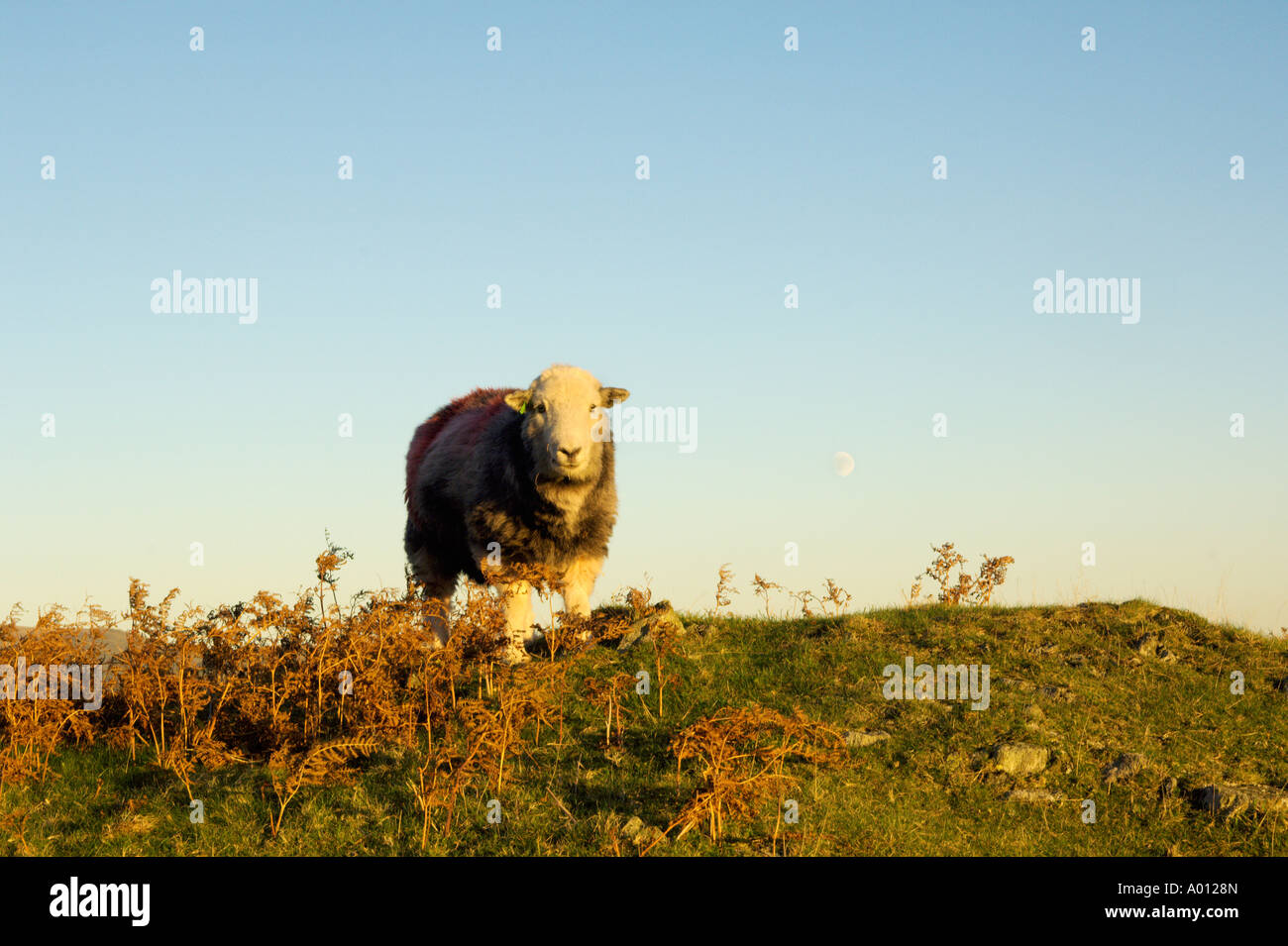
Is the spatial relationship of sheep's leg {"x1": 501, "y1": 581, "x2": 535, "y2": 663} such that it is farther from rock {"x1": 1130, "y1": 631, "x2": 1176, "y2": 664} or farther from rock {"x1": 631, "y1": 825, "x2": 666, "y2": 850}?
rock {"x1": 1130, "y1": 631, "x2": 1176, "y2": 664}

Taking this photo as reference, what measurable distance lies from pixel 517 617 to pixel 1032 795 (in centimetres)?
596

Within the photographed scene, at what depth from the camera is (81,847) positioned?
885 centimetres

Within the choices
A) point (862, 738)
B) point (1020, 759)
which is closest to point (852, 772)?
point (862, 738)

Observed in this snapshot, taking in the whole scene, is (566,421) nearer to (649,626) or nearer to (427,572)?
(649,626)

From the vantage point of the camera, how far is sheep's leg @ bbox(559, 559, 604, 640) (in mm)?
12406

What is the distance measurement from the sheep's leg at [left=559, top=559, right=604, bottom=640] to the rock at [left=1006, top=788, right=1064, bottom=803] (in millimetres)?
5161

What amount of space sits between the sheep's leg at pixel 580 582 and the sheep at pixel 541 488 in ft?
0.04

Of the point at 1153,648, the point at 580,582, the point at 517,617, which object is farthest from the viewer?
the point at 1153,648

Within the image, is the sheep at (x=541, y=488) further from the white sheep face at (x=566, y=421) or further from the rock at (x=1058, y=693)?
the rock at (x=1058, y=693)

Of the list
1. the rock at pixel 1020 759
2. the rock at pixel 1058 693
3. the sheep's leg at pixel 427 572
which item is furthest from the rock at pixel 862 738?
the sheep's leg at pixel 427 572

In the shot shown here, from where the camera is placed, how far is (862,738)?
33.1ft

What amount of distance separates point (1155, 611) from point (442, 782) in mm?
10403

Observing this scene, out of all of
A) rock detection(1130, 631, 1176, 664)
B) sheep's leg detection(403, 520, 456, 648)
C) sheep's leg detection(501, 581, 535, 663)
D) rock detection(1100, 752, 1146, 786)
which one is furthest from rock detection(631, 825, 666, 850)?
rock detection(1130, 631, 1176, 664)
